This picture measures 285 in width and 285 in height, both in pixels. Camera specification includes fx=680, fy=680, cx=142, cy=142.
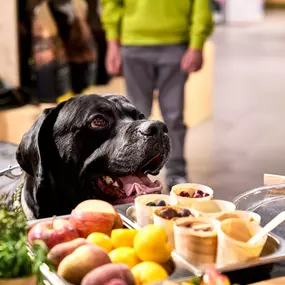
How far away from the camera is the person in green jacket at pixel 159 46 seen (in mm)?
4129

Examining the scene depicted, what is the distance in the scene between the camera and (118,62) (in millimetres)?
4344

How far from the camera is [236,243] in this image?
62.5 inches

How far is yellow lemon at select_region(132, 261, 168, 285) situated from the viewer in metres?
1.52

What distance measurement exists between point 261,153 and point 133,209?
445cm

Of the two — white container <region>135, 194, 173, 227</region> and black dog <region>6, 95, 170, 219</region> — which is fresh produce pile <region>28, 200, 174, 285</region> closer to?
white container <region>135, 194, 173, 227</region>

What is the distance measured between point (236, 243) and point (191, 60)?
2.75 meters

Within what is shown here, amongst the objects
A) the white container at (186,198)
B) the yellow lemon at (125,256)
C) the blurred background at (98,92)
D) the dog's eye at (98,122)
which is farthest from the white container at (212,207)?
the blurred background at (98,92)

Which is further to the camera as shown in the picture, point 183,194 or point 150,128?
point 150,128

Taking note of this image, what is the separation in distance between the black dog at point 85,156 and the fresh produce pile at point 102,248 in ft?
1.26

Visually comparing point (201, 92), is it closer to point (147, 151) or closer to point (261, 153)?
point (261, 153)

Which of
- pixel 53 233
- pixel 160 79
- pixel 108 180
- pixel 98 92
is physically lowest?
pixel 98 92

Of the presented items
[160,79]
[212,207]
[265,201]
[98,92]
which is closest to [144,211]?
[212,207]

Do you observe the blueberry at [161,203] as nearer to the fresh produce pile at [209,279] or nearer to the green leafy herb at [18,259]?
the fresh produce pile at [209,279]

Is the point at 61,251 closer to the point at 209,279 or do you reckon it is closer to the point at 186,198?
the point at 209,279
